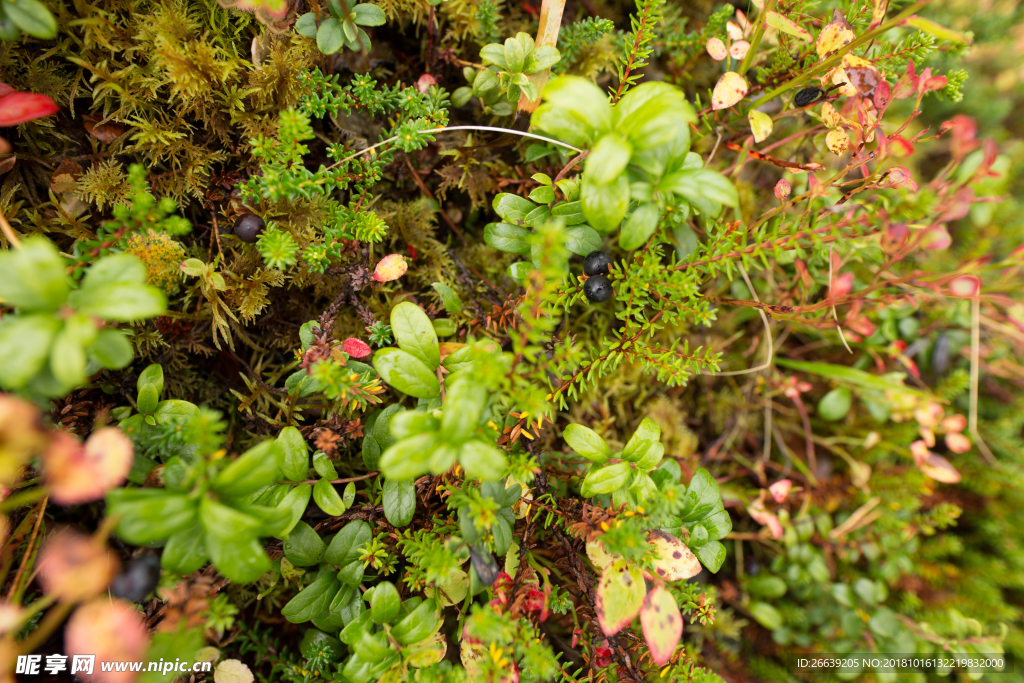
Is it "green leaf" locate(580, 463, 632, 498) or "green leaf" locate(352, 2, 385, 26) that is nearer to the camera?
"green leaf" locate(580, 463, 632, 498)

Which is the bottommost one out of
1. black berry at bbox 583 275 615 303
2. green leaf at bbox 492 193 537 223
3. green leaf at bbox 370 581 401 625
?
green leaf at bbox 370 581 401 625

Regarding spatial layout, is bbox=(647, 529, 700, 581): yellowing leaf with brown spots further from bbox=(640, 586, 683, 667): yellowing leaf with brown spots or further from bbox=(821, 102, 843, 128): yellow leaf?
bbox=(821, 102, 843, 128): yellow leaf

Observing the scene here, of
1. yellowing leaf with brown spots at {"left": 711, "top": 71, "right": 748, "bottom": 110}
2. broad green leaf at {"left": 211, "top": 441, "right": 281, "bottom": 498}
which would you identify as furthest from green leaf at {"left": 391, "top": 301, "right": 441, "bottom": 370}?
yellowing leaf with brown spots at {"left": 711, "top": 71, "right": 748, "bottom": 110}

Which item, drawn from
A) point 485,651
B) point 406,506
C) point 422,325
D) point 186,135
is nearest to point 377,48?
point 186,135

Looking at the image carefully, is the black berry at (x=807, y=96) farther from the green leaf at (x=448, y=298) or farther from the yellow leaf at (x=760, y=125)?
the green leaf at (x=448, y=298)

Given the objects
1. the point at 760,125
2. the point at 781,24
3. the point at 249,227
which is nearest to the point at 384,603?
the point at 249,227

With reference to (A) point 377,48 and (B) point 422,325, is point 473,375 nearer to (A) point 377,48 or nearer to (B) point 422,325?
(B) point 422,325

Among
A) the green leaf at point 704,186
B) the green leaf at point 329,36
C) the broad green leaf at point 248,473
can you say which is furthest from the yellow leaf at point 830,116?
the broad green leaf at point 248,473

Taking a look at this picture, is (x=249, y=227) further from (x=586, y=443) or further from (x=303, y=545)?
(x=586, y=443)
